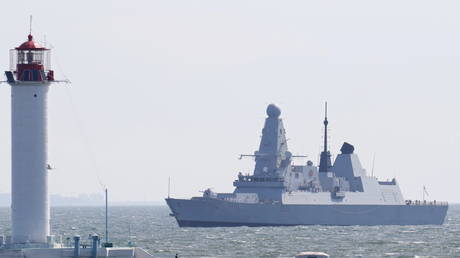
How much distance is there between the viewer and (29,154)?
38375mm

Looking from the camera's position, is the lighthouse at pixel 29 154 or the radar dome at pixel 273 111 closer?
the lighthouse at pixel 29 154

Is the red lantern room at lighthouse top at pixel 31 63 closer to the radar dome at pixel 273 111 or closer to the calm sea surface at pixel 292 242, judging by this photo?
the calm sea surface at pixel 292 242

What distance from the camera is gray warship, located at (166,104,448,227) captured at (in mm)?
108375

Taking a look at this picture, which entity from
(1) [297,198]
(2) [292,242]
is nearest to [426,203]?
(1) [297,198]

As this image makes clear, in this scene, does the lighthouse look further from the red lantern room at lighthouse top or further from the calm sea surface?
the calm sea surface

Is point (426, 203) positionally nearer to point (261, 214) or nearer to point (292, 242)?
point (261, 214)

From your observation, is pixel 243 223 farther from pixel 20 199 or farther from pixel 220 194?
pixel 20 199

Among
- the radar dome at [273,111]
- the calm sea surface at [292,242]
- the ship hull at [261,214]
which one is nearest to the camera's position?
the calm sea surface at [292,242]

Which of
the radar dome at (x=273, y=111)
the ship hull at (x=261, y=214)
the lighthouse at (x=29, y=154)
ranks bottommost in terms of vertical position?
the ship hull at (x=261, y=214)

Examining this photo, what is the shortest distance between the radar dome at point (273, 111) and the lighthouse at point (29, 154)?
76.6m

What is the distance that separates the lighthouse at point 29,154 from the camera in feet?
126

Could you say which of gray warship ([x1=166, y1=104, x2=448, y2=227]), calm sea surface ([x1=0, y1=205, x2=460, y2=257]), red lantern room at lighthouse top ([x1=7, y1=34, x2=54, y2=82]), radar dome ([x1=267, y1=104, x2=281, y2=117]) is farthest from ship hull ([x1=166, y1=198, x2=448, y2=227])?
red lantern room at lighthouse top ([x1=7, y1=34, x2=54, y2=82])

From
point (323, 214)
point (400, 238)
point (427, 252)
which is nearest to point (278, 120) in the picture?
point (323, 214)

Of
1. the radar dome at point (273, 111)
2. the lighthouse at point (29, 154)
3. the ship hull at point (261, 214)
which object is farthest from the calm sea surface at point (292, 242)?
the lighthouse at point (29, 154)
